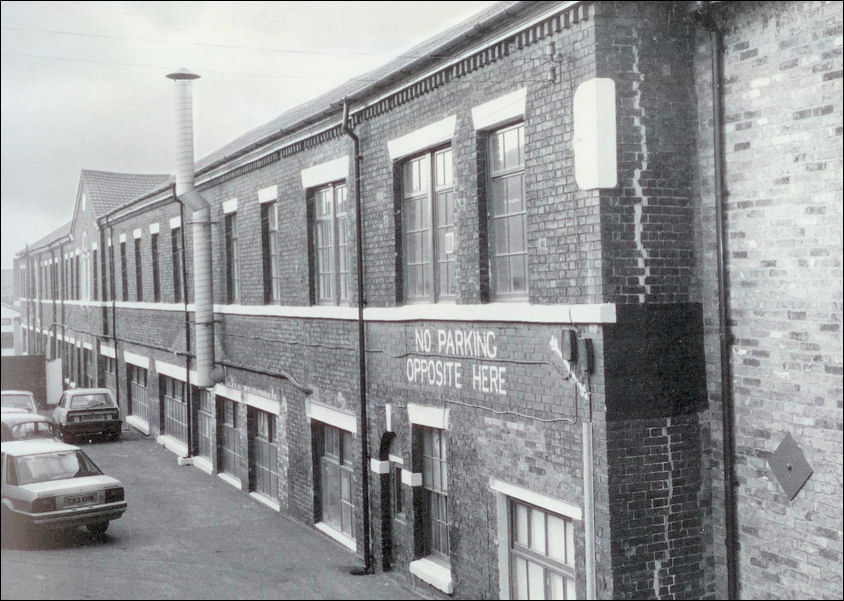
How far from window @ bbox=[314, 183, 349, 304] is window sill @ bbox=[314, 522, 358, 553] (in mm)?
3592

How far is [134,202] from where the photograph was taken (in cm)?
1163

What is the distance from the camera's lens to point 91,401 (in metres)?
10.7

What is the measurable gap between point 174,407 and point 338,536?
11.8 feet

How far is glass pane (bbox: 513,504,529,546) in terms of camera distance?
29.5 ft

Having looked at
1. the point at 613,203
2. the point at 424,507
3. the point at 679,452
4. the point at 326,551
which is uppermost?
the point at 613,203

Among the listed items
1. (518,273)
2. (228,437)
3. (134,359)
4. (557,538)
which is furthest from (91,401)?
(228,437)

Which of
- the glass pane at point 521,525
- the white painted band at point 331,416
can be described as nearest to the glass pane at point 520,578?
the glass pane at point 521,525

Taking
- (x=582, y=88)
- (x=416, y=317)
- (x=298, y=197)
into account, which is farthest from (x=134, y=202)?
(x=582, y=88)

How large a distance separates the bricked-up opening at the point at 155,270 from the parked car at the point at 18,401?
4.87 m

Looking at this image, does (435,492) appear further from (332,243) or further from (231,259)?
(231,259)

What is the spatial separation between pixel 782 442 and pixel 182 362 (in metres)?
9.79

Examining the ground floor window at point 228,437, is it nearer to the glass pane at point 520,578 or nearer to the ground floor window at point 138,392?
the ground floor window at point 138,392

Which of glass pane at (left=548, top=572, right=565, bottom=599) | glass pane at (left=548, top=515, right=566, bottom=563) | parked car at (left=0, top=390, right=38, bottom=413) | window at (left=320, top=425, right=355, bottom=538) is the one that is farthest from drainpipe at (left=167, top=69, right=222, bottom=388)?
glass pane at (left=548, top=572, right=565, bottom=599)

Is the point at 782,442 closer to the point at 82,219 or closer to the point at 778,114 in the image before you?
the point at 778,114
